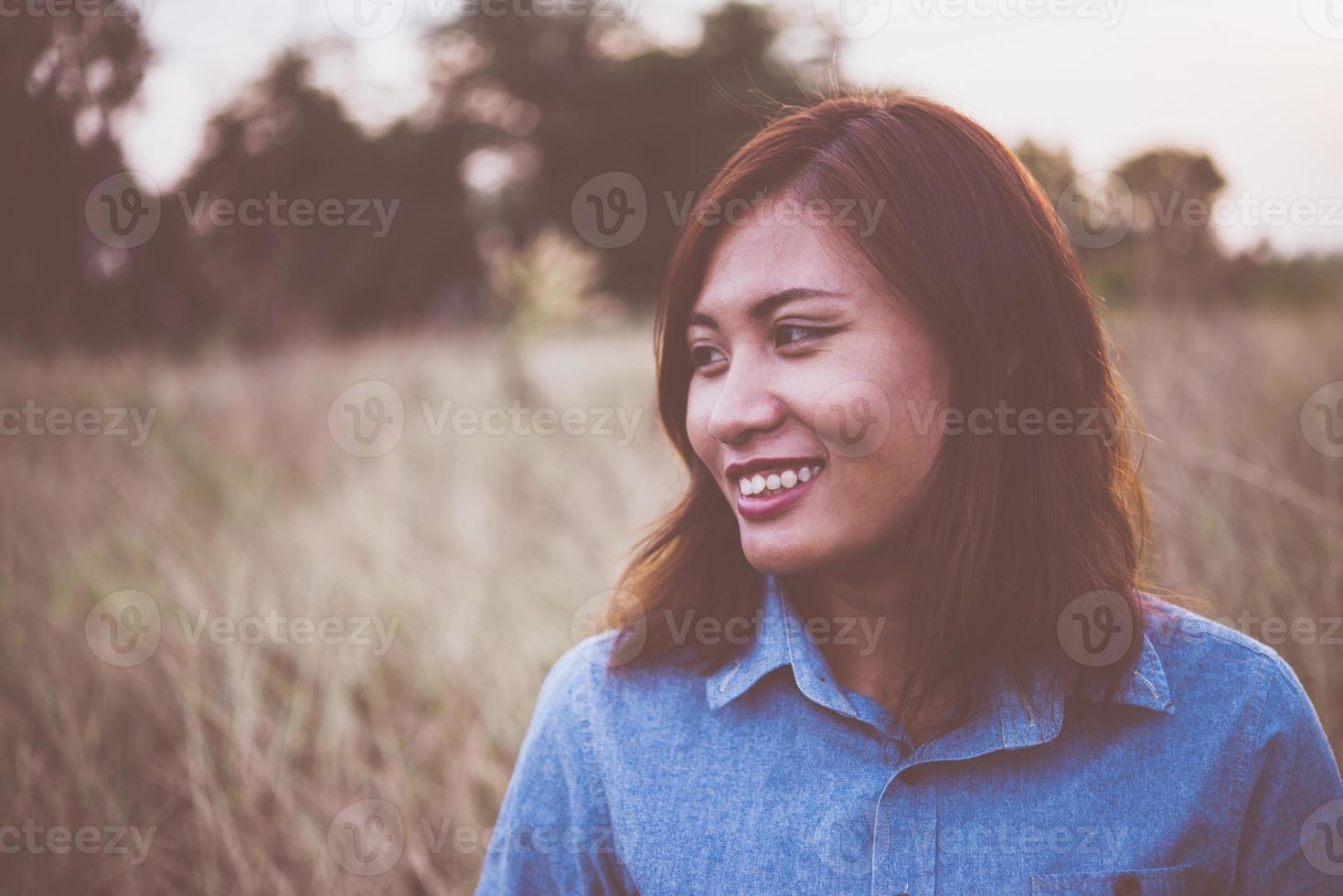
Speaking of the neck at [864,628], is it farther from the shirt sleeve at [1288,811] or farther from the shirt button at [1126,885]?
the shirt sleeve at [1288,811]

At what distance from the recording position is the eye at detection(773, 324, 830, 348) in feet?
4.11

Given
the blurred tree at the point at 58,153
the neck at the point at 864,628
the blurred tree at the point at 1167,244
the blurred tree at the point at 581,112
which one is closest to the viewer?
the neck at the point at 864,628

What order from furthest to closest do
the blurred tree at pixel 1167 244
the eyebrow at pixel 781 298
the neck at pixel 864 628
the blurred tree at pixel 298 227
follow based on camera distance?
1. the blurred tree at pixel 298 227
2. the blurred tree at pixel 1167 244
3. the neck at pixel 864 628
4. the eyebrow at pixel 781 298

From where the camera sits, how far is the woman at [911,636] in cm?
116

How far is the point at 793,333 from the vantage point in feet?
4.20

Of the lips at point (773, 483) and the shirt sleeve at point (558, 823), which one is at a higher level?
the lips at point (773, 483)

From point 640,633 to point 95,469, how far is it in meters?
4.70

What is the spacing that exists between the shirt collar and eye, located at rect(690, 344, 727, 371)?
0.44 m

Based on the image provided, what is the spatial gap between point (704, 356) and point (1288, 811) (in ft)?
3.84

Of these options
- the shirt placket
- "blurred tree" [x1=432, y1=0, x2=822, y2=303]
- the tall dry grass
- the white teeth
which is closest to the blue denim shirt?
the shirt placket

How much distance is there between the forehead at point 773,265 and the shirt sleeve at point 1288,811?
926mm

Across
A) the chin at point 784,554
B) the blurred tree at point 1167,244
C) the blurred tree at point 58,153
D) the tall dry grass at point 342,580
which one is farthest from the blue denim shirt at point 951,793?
the blurred tree at point 58,153

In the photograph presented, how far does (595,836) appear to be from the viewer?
1.32 m

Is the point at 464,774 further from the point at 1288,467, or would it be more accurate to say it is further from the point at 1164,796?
the point at 1288,467
